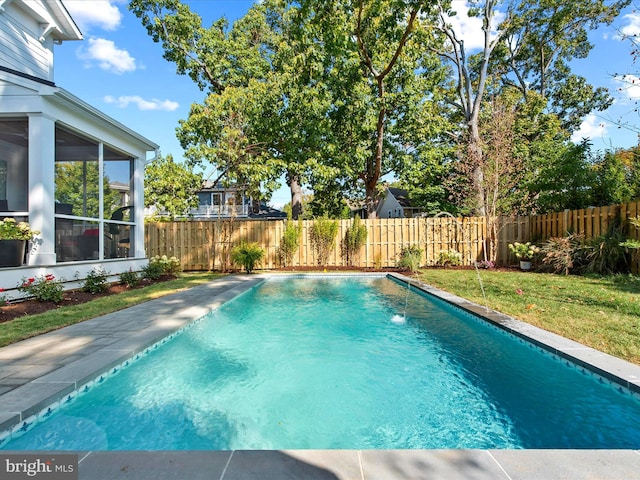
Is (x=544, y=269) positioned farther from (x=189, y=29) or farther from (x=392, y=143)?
(x=189, y=29)

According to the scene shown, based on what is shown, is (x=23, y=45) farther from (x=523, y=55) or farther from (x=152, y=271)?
(x=523, y=55)

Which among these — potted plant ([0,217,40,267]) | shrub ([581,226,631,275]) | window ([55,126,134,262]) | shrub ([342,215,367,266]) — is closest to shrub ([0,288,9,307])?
potted plant ([0,217,40,267])

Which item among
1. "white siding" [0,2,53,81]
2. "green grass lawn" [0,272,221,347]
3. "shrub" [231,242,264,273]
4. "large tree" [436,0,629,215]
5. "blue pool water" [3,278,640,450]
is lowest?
"blue pool water" [3,278,640,450]

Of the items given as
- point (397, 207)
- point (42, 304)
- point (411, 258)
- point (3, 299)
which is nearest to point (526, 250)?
point (411, 258)

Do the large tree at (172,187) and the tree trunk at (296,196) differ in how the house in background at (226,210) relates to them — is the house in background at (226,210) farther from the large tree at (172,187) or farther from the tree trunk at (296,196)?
the large tree at (172,187)

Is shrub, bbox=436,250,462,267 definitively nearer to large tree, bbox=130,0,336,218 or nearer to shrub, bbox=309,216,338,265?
shrub, bbox=309,216,338,265

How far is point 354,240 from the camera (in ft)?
40.7

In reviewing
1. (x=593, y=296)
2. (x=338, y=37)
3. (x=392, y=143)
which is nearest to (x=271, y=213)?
(x=392, y=143)

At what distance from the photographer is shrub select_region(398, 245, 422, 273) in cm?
1083

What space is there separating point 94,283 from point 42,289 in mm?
1126

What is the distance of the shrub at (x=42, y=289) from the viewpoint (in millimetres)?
5449

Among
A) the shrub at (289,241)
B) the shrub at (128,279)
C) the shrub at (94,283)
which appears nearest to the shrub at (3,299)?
the shrub at (94,283)

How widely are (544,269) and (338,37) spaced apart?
9.27 metres

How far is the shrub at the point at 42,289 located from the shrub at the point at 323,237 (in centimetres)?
803
